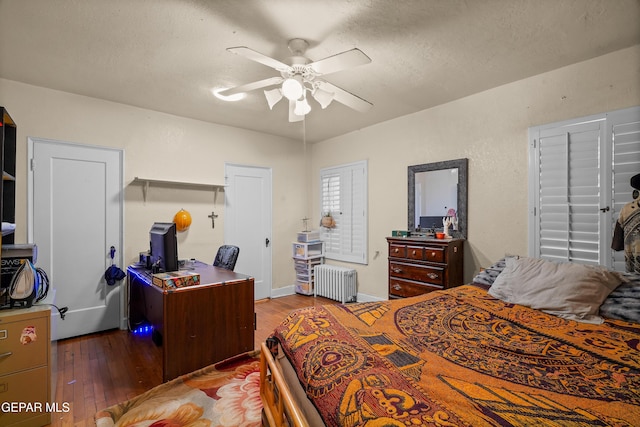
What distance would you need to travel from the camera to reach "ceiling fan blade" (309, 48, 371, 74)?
1858 millimetres

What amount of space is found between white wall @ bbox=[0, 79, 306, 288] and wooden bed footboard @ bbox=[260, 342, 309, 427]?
8.93ft

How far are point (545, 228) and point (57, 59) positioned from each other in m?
4.57

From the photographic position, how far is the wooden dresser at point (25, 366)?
186 cm

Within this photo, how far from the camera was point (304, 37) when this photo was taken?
2.20m

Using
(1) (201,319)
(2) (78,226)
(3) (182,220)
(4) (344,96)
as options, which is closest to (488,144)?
(4) (344,96)

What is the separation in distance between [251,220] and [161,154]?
155cm

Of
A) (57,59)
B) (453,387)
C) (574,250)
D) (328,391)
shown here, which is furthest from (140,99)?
(574,250)

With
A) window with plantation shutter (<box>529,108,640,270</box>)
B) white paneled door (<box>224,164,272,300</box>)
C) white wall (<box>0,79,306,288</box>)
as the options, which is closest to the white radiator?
white wall (<box>0,79,306,288</box>)

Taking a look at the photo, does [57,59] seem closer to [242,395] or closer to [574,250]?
[242,395]

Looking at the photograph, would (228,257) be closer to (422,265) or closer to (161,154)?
(161,154)

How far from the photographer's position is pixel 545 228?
9.17 ft

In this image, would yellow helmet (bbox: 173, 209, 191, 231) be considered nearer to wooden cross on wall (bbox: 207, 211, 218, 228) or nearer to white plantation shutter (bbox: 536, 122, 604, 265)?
wooden cross on wall (bbox: 207, 211, 218, 228)

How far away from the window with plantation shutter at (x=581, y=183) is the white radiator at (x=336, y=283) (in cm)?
237

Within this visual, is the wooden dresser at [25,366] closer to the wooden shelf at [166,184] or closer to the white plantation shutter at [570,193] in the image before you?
the wooden shelf at [166,184]
